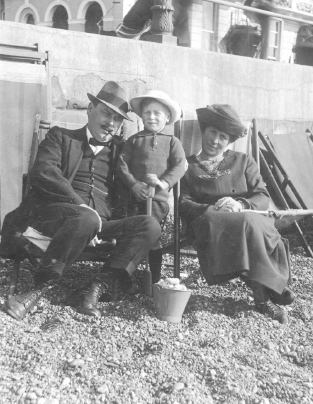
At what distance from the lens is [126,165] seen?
4453 millimetres

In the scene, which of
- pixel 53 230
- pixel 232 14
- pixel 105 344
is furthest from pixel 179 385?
pixel 232 14

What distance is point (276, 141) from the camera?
607cm

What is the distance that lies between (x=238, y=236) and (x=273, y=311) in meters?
0.55

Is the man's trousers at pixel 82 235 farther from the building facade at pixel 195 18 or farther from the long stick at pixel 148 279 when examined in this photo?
the building facade at pixel 195 18

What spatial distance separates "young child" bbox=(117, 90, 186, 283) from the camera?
4.39 m

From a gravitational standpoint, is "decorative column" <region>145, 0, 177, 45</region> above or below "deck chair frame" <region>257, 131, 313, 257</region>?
above

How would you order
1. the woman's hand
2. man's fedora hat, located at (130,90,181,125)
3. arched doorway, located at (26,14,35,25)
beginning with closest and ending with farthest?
the woman's hand, man's fedora hat, located at (130,90,181,125), arched doorway, located at (26,14,35,25)

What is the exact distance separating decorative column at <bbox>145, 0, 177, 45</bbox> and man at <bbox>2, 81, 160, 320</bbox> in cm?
233

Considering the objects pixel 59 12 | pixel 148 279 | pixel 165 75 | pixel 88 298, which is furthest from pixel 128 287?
pixel 59 12

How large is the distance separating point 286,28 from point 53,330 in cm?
1552

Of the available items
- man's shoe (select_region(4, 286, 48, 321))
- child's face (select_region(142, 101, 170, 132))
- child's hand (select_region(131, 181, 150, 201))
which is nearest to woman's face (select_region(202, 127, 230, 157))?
child's face (select_region(142, 101, 170, 132))

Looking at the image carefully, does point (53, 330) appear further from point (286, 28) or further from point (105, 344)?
point (286, 28)

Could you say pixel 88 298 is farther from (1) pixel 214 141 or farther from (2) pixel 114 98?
(1) pixel 214 141

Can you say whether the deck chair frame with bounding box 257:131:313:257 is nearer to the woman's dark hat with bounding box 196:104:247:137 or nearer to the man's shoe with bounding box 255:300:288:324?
the woman's dark hat with bounding box 196:104:247:137
